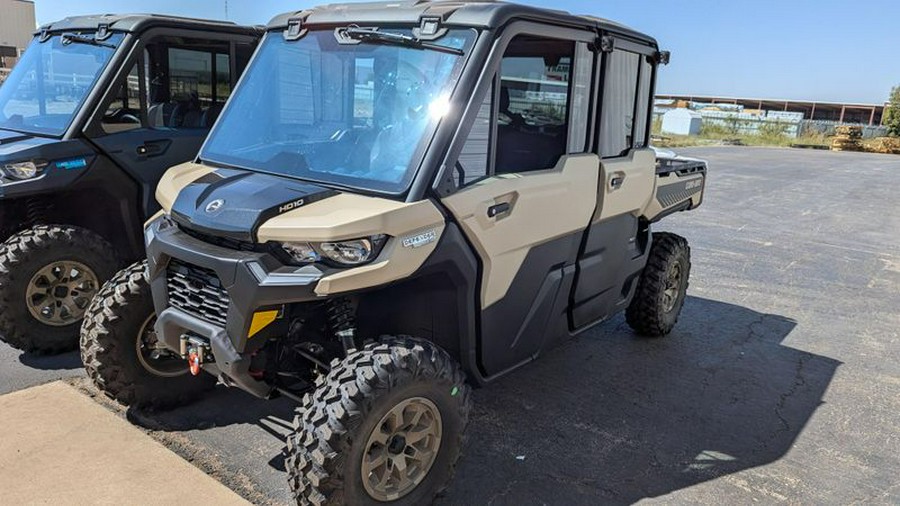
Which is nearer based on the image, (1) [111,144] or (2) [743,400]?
(2) [743,400]

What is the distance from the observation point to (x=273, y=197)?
115 inches

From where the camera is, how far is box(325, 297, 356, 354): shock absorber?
2.99 m

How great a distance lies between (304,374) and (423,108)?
1.35m

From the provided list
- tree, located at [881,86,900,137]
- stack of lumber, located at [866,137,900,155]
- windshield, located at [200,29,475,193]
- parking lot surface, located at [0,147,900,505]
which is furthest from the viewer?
tree, located at [881,86,900,137]

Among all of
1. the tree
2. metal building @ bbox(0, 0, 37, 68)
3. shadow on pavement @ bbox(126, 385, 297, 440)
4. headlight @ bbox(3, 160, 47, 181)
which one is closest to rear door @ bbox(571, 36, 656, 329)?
shadow on pavement @ bbox(126, 385, 297, 440)

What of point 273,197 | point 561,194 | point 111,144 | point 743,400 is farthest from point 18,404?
point 743,400

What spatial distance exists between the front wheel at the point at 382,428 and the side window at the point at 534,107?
1.20m

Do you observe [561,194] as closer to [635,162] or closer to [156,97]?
[635,162]

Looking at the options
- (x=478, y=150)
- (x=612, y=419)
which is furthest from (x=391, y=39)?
(x=612, y=419)

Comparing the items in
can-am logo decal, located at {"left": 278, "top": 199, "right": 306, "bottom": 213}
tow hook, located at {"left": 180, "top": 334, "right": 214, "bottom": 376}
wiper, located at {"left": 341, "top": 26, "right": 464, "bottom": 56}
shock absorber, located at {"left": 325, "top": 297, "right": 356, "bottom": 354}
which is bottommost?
tow hook, located at {"left": 180, "top": 334, "right": 214, "bottom": 376}

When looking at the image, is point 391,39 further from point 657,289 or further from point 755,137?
point 755,137

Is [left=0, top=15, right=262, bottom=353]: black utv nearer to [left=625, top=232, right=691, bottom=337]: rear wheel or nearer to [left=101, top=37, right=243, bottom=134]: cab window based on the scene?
[left=101, top=37, right=243, bottom=134]: cab window

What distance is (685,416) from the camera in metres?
4.22

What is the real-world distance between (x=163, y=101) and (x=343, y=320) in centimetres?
316
